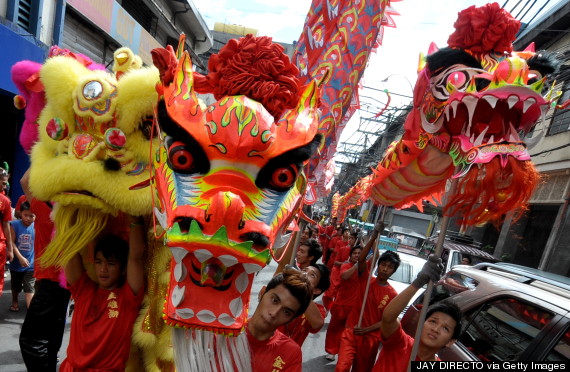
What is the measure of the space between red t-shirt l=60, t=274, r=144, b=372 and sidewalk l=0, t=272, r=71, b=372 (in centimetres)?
161

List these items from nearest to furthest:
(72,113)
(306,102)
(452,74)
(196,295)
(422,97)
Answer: (196,295) < (306,102) < (72,113) < (452,74) < (422,97)

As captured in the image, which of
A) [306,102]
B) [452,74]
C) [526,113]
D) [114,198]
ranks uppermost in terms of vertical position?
[452,74]

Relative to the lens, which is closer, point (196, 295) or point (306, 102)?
point (196, 295)

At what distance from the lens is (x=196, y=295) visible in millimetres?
1360

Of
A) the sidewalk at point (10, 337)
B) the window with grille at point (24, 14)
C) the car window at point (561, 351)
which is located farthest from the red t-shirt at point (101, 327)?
the window with grille at point (24, 14)

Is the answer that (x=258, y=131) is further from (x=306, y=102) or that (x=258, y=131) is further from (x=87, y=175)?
(x=87, y=175)

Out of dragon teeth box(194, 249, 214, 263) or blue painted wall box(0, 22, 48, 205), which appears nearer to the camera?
dragon teeth box(194, 249, 214, 263)

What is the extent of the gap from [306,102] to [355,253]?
3699 millimetres

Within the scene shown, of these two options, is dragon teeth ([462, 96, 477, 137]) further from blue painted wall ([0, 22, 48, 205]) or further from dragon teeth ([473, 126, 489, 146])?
blue painted wall ([0, 22, 48, 205])

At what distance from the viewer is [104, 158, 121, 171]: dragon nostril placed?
71.0 inches

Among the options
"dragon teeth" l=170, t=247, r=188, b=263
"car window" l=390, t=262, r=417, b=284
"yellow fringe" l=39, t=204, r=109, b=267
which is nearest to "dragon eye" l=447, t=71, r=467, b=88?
"dragon teeth" l=170, t=247, r=188, b=263

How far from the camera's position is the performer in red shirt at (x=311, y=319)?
2.54 metres

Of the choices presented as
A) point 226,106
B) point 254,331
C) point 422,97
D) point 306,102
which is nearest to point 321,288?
point 254,331

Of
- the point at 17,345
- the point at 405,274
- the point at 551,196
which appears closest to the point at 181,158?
the point at 17,345
